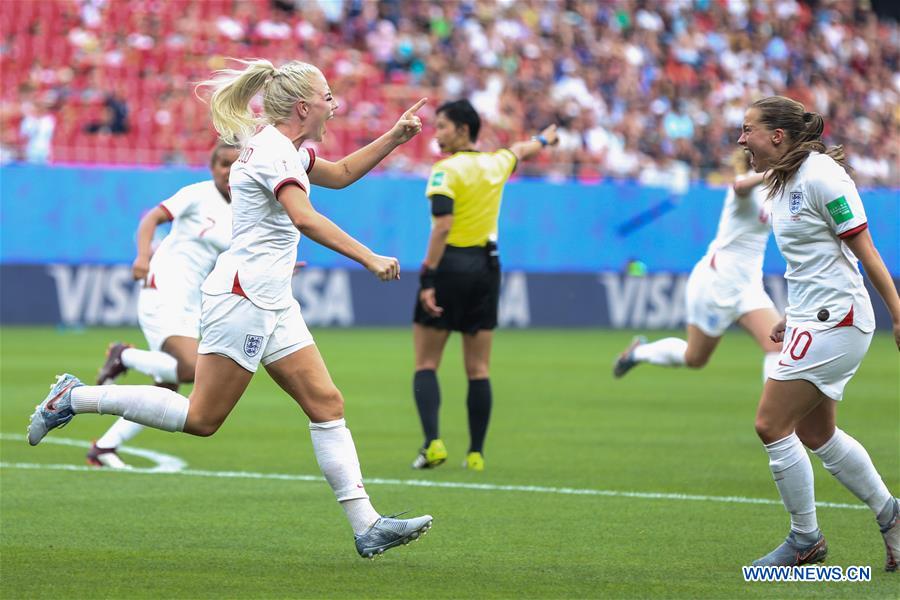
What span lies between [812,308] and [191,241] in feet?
17.0

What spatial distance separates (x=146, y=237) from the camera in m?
10.5

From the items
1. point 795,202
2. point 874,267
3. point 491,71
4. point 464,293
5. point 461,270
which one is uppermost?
point 795,202

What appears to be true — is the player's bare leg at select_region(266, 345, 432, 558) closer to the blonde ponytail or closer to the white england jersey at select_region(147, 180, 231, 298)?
the blonde ponytail

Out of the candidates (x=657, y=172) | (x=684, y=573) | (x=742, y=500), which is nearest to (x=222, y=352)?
(x=684, y=573)

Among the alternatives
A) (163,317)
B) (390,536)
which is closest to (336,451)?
(390,536)

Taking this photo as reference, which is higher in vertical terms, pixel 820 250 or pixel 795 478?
pixel 820 250

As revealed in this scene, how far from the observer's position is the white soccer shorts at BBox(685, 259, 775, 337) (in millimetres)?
11359

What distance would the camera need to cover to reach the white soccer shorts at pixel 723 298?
1136 cm

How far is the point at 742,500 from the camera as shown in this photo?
8969mm

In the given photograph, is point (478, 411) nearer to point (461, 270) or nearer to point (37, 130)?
point (461, 270)

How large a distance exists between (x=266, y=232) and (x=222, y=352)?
568 mm

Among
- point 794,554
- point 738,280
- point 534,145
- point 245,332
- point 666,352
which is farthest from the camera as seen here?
point 666,352

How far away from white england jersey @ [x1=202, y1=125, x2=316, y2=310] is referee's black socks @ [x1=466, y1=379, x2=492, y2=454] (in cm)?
403

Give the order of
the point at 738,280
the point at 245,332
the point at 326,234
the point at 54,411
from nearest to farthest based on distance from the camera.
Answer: the point at 326,234 < the point at 245,332 < the point at 54,411 < the point at 738,280
